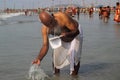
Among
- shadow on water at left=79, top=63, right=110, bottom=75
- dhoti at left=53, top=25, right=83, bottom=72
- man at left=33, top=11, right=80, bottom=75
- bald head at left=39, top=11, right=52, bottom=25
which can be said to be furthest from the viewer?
shadow on water at left=79, top=63, right=110, bottom=75

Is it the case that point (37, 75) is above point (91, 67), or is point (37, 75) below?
above

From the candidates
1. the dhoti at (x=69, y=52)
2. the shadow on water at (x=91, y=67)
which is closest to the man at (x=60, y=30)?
the dhoti at (x=69, y=52)

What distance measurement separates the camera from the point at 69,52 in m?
6.48

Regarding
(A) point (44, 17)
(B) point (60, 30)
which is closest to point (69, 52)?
(B) point (60, 30)

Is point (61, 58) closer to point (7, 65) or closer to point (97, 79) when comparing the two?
point (97, 79)

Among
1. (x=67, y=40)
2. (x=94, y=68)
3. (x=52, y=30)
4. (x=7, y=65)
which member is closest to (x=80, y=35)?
(x=67, y=40)

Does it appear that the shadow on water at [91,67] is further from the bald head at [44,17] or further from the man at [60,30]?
the bald head at [44,17]

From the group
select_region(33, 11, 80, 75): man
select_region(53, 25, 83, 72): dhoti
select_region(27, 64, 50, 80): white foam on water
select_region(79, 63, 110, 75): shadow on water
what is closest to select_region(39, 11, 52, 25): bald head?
select_region(33, 11, 80, 75): man

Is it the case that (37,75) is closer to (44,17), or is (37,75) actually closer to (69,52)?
(69,52)

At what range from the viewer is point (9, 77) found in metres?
6.75

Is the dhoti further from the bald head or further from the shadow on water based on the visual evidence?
the bald head

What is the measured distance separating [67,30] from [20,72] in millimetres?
1535

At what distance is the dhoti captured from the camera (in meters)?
6.43

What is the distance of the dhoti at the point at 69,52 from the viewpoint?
643 cm
